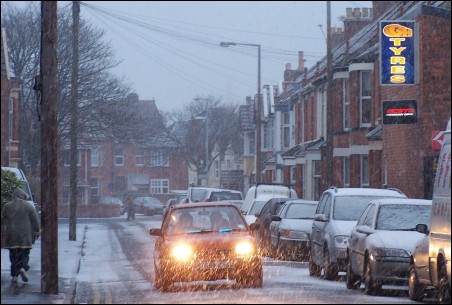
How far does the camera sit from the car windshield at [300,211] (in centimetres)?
2841

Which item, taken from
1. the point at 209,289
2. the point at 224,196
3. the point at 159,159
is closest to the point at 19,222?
the point at 209,289

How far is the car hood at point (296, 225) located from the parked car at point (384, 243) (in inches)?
334

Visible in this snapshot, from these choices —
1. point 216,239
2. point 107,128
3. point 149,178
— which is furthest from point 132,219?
point 216,239

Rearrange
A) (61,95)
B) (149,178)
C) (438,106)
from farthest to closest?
(149,178), (61,95), (438,106)

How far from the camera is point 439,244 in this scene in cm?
1409

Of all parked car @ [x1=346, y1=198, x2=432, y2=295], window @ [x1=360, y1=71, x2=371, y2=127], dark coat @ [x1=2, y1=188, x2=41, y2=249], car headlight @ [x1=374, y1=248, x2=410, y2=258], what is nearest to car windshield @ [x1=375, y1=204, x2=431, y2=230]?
parked car @ [x1=346, y1=198, x2=432, y2=295]

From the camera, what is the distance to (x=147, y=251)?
102 ft

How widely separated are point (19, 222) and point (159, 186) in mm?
86945

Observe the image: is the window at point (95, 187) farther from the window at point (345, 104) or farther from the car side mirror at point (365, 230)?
the car side mirror at point (365, 230)

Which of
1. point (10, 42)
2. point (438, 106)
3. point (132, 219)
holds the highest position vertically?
point (10, 42)

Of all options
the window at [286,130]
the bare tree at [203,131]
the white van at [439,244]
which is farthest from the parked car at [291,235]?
the bare tree at [203,131]

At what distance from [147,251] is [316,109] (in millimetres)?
21868

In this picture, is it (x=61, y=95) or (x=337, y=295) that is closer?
(x=337, y=295)

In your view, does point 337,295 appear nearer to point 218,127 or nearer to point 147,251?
point 147,251
